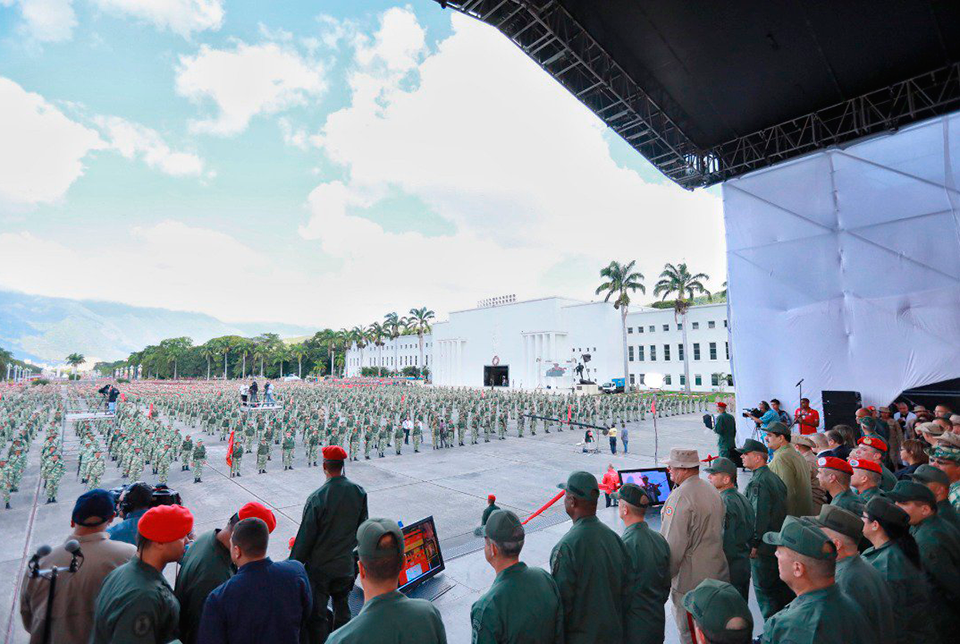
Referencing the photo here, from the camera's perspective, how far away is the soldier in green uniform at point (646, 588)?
2.91 m

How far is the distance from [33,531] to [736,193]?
61.8 ft

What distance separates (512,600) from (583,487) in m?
0.89

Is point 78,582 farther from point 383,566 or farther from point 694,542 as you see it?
point 694,542

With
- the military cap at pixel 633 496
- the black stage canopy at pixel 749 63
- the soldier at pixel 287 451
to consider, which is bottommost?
the soldier at pixel 287 451

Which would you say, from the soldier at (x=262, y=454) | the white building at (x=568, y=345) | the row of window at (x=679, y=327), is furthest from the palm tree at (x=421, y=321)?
the soldier at (x=262, y=454)

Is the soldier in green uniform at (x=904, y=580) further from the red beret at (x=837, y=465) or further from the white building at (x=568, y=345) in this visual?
the white building at (x=568, y=345)

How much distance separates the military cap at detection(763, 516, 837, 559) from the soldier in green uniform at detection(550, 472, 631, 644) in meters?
0.96

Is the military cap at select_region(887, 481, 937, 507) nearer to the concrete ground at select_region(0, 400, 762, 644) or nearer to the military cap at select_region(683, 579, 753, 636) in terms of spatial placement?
the concrete ground at select_region(0, 400, 762, 644)

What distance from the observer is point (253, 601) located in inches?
93.7

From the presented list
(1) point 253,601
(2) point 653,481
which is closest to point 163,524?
(1) point 253,601

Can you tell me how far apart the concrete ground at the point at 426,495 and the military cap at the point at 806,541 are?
8.39 ft

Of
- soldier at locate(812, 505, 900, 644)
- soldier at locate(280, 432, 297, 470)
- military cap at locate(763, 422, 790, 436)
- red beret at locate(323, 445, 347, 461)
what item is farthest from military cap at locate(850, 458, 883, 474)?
soldier at locate(280, 432, 297, 470)

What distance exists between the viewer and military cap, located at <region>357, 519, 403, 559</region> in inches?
78.5

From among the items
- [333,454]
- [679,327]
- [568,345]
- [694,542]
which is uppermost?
[679,327]
